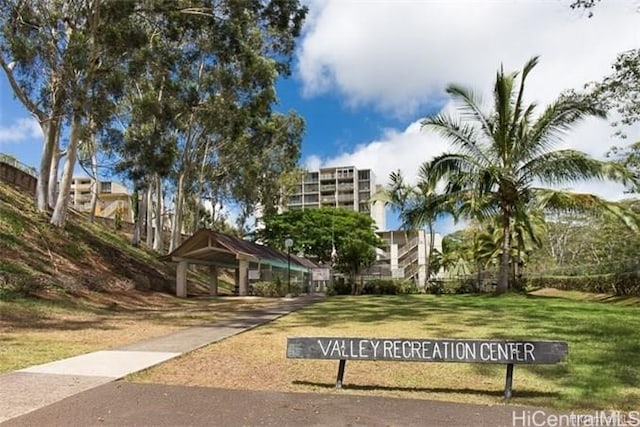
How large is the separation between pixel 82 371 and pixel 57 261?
13878 millimetres

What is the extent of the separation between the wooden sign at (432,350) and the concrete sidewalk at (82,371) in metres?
2.48

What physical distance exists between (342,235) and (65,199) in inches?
1217

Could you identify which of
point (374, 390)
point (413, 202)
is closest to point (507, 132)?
point (413, 202)

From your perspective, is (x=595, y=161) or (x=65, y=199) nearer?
(x=595, y=161)

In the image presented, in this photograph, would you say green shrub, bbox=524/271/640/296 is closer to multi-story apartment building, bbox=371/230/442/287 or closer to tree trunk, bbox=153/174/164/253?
multi-story apartment building, bbox=371/230/442/287

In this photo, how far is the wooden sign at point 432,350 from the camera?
6.09 m

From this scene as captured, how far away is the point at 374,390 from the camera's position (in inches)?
258

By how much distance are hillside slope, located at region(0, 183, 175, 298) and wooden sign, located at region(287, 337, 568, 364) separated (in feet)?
37.1

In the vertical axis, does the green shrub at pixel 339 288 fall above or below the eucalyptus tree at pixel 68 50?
below

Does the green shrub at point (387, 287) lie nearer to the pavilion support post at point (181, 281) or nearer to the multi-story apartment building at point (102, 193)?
the pavilion support post at point (181, 281)

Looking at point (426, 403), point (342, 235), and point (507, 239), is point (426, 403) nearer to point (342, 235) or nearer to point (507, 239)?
point (507, 239)

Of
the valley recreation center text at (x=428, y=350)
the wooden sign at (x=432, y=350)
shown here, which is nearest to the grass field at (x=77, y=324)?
the wooden sign at (x=432, y=350)

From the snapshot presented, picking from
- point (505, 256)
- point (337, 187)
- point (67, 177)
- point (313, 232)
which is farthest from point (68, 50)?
point (337, 187)

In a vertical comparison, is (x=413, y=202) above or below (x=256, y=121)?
below
